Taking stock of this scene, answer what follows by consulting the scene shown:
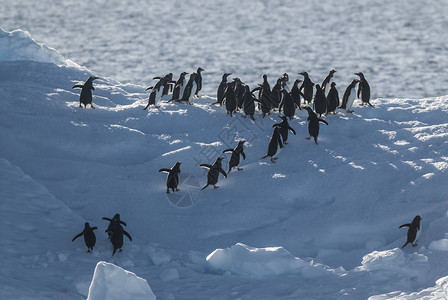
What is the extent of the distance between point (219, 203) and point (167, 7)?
9302cm

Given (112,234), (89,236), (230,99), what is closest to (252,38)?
(230,99)

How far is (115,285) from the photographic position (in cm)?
1102

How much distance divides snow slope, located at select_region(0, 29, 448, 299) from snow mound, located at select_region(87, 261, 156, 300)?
108 centimetres

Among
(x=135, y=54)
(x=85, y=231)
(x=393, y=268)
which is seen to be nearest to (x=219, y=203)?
(x=85, y=231)

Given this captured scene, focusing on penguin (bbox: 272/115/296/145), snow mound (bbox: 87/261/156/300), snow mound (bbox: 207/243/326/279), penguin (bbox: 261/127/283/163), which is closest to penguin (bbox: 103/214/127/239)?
snow mound (bbox: 207/243/326/279)

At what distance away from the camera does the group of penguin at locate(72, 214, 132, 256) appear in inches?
529

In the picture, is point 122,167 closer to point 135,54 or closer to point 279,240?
point 279,240

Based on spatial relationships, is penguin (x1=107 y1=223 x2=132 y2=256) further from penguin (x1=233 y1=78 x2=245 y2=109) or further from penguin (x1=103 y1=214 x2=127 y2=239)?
penguin (x1=233 y1=78 x2=245 y2=109)

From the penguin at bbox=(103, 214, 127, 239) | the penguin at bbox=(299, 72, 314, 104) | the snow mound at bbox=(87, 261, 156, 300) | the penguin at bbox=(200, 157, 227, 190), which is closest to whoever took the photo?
the snow mound at bbox=(87, 261, 156, 300)

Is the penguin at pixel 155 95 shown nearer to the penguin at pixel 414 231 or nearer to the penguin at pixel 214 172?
the penguin at pixel 214 172

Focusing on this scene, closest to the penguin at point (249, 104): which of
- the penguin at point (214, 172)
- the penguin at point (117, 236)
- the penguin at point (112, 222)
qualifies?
the penguin at point (214, 172)

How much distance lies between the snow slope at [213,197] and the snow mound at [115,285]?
3.54 ft

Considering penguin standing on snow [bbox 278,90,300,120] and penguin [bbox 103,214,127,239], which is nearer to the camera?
penguin [bbox 103,214,127,239]

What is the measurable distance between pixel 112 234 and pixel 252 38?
6185 centimetres
